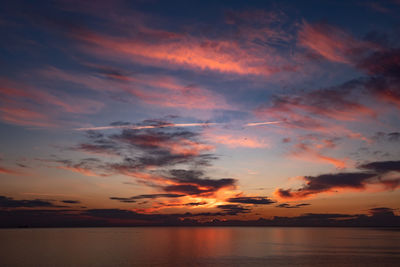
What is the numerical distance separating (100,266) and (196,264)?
21.1m

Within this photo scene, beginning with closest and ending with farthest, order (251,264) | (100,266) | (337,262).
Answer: (100,266) → (251,264) → (337,262)

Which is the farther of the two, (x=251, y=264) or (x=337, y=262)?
(x=337, y=262)

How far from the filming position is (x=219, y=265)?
74625 millimetres

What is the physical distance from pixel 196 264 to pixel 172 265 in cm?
564

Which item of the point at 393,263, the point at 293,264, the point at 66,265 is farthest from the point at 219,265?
the point at 393,263

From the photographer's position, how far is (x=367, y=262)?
8238 centimetres

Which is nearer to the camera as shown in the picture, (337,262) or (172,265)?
(172,265)

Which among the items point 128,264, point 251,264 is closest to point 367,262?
point 251,264

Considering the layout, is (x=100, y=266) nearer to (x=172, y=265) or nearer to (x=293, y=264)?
(x=172, y=265)

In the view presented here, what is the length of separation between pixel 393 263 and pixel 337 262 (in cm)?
1280

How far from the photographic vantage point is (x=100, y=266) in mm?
71750

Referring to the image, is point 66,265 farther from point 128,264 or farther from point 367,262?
point 367,262

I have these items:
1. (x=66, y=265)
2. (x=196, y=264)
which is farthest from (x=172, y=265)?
(x=66, y=265)

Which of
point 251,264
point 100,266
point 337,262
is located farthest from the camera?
point 337,262
